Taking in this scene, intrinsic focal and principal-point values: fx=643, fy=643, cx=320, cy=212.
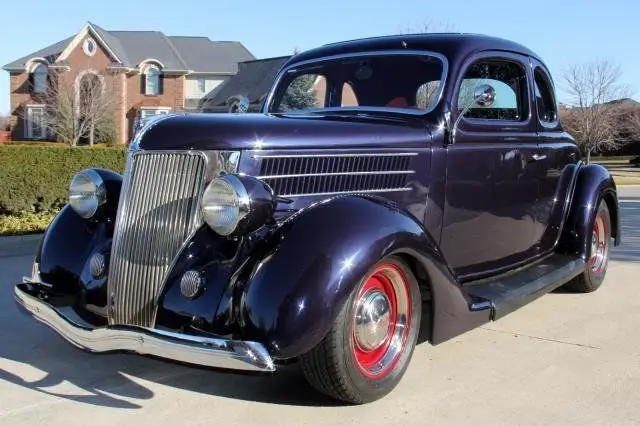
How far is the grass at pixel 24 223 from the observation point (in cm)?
777

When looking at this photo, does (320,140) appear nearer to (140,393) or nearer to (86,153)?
(140,393)

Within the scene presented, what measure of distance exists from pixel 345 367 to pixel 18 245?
5598 mm

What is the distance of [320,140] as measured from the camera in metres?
3.28

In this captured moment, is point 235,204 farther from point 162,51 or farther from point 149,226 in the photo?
point 162,51

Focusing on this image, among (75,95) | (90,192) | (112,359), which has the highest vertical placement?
(75,95)

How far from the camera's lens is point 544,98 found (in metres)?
5.10

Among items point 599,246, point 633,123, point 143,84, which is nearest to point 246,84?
point 143,84

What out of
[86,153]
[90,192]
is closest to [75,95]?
[86,153]

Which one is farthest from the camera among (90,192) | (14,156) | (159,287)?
(14,156)

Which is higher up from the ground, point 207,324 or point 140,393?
point 207,324

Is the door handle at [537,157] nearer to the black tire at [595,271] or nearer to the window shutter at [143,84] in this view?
the black tire at [595,271]

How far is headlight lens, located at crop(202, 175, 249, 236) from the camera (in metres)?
2.77

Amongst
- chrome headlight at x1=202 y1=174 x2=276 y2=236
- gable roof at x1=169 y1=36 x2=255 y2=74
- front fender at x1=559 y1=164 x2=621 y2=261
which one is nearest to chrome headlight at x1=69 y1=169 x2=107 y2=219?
chrome headlight at x1=202 y1=174 x2=276 y2=236

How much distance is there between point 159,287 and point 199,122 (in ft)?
2.64
